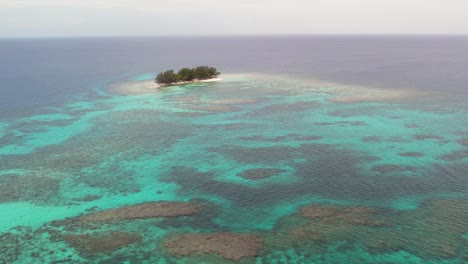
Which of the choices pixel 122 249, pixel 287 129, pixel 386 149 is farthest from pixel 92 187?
pixel 386 149

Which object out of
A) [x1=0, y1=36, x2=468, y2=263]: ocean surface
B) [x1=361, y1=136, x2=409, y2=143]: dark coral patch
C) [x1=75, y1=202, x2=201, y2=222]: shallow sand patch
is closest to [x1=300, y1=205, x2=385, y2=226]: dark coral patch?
[x1=0, y1=36, x2=468, y2=263]: ocean surface

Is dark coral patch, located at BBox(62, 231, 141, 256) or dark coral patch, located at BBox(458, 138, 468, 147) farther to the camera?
dark coral patch, located at BBox(458, 138, 468, 147)

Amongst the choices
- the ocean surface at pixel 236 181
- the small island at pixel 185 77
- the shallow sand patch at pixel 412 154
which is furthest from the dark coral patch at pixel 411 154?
the small island at pixel 185 77

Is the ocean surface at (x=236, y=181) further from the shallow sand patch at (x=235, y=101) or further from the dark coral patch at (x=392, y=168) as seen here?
the shallow sand patch at (x=235, y=101)

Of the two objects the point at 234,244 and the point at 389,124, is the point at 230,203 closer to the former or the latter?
the point at 234,244

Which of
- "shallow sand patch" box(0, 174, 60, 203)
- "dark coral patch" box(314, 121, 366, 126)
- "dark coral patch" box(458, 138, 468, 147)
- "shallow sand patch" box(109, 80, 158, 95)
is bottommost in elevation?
"shallow sand patch" box(0, 174, 60, 203)

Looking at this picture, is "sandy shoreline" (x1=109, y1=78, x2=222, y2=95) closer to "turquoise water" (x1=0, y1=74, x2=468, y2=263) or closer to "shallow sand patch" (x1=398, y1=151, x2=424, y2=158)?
"turquoise water" (x1=0, y1=74, x2=468, y2=263)
